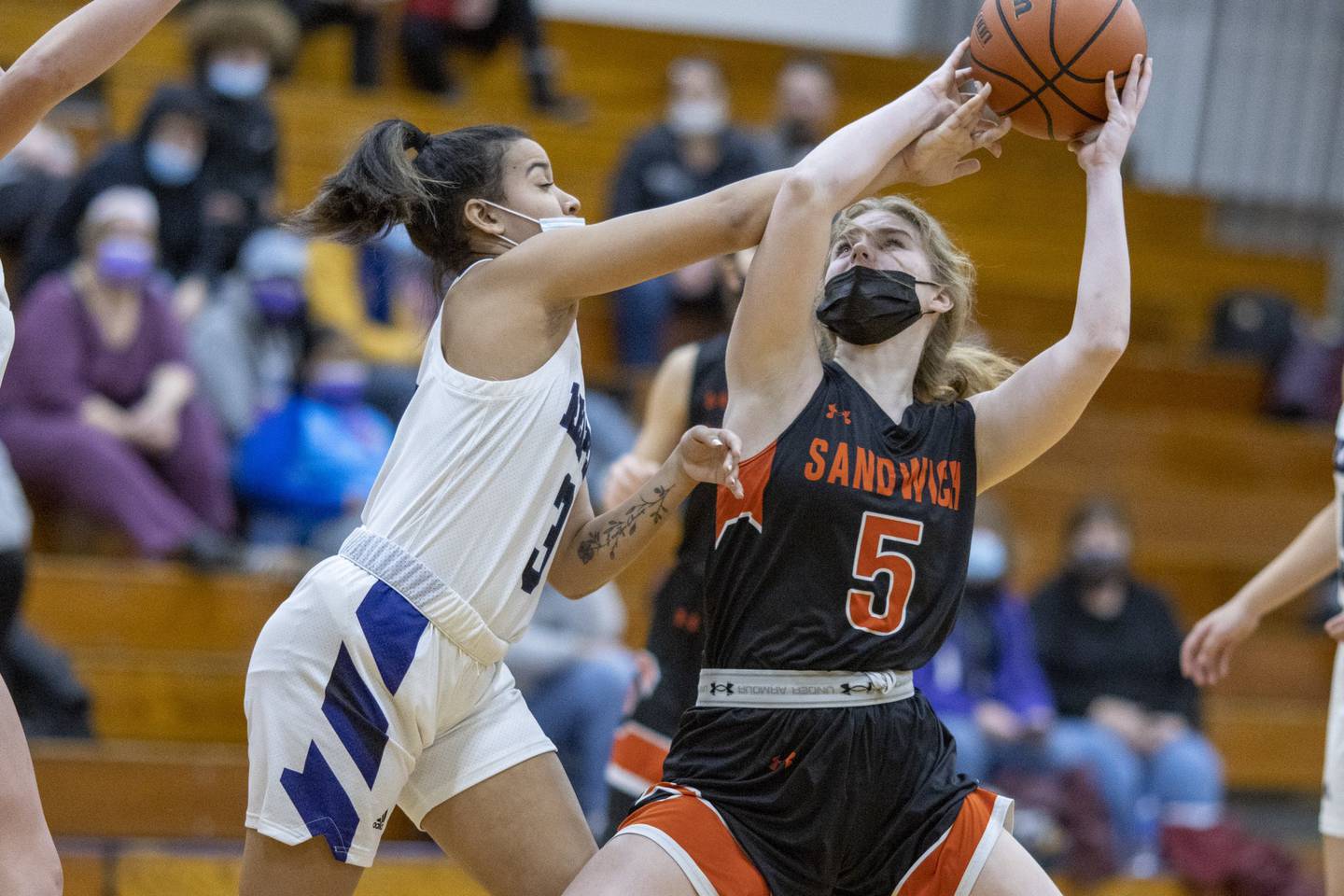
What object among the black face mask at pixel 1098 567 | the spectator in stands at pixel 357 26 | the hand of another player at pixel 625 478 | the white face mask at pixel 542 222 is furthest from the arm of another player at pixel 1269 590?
the spectator in stands at pixel 357 26

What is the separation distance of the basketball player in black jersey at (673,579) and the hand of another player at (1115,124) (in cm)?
110

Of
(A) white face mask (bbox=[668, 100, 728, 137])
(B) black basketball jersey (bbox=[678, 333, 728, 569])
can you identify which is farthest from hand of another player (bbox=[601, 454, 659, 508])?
(A) white face mask (bbox=[668, 100, 728, 137])

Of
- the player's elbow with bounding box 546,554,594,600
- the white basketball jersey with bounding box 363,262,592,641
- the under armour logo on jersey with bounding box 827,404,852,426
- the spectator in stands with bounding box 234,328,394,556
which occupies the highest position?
the under armour logo on jersey with bounding box 827,404,852,426

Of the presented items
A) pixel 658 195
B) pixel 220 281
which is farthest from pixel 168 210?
pixel 658 195

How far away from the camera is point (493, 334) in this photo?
3092mm

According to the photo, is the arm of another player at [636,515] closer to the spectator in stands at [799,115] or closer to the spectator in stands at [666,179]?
the spectator in stands at [666,179]

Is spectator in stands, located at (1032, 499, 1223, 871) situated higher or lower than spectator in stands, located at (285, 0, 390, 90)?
lower

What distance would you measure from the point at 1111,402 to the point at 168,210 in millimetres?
5508

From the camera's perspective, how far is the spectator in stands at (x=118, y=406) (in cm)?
650

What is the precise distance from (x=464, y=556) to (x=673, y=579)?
3.74ft

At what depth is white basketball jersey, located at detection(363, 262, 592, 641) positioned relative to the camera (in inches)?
120

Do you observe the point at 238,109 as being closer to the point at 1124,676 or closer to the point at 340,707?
the point at 1124,676

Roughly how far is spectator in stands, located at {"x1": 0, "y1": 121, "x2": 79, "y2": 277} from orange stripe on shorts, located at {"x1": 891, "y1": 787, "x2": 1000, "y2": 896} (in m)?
5.80

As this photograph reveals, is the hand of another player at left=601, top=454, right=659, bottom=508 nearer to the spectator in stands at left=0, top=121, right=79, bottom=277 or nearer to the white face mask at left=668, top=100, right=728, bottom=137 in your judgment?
the spectator in stands at left=0, top=121, right=79, bottom=277
